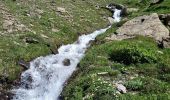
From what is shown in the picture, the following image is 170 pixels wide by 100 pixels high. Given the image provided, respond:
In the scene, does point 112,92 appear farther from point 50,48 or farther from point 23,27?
point 23,27

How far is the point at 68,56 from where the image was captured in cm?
3784

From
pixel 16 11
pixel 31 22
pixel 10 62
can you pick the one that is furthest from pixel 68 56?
pixel 16 11

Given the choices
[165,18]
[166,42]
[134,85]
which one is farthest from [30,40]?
[134,85]

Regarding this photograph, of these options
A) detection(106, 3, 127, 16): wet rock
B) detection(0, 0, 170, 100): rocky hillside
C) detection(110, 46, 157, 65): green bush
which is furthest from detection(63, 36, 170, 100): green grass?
detection(106, 3, 127, 16): wet rock

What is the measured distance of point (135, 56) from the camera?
31.9 m

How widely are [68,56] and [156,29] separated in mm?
9546

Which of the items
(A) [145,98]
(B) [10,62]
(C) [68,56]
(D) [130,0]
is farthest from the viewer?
(D) [130,0]

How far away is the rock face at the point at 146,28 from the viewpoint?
129ft

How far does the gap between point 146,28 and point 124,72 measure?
12.3 metres

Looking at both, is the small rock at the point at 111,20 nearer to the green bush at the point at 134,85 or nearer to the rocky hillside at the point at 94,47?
the rocky hillside at the point at 94,47

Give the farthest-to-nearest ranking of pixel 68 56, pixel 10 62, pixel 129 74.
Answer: pixel 68 56 → pixel 10 62 → pixel 129 74

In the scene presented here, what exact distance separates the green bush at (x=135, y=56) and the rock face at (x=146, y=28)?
6.13 meters

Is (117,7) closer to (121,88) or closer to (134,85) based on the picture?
(134,85)

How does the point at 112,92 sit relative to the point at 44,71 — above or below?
above
